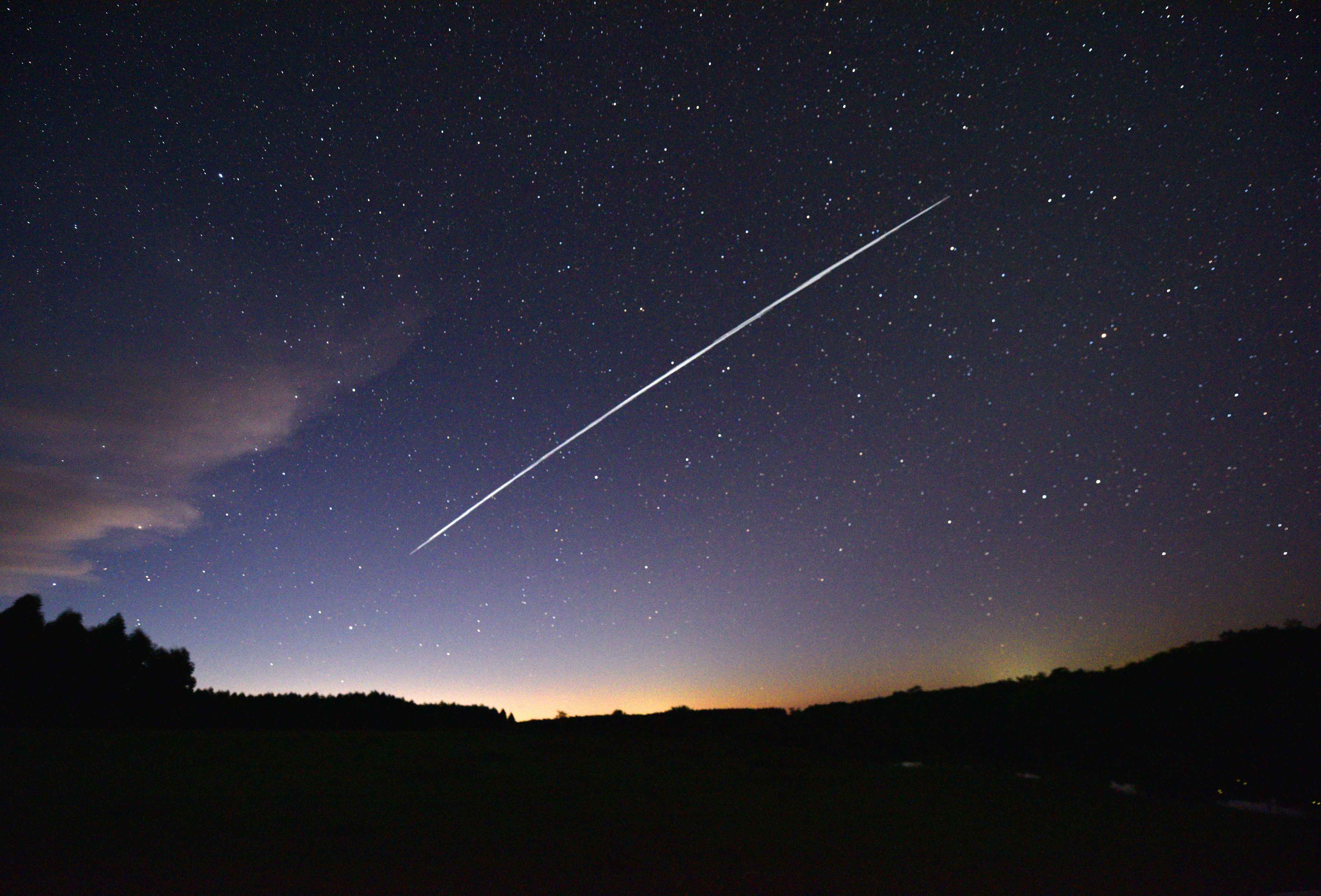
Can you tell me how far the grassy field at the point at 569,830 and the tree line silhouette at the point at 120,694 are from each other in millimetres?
10845

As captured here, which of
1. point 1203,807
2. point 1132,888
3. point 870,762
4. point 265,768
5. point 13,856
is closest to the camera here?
point 13,856

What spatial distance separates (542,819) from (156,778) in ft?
18.6

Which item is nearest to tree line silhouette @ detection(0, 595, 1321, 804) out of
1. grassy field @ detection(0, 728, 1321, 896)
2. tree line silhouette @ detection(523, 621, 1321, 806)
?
tree line silhouette @ detection(523, 621, 1321, 806)

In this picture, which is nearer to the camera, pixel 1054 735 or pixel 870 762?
pixel 870 762

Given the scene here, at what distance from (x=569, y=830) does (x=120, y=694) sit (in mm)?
31097

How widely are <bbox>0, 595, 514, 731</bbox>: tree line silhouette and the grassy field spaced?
35.6ft

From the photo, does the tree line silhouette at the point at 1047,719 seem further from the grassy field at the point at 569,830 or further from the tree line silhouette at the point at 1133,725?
the grassy field at the point at 569,830

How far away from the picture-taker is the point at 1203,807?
1154 cm

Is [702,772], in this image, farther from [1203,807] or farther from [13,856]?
[13,856]

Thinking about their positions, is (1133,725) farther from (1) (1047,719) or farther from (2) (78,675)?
(2) (78,675)

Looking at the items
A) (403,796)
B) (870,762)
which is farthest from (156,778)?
(870,762)

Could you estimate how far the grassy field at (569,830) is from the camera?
6043 mm

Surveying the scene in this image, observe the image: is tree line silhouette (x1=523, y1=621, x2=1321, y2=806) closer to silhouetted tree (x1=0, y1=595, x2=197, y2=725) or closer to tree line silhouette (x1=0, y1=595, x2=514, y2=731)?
tree line silhouette (x1=0, y1=595, x2=514, y2=731)

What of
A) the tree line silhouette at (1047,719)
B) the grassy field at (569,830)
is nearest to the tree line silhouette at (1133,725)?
the tree line silhouette at (1047,719)
